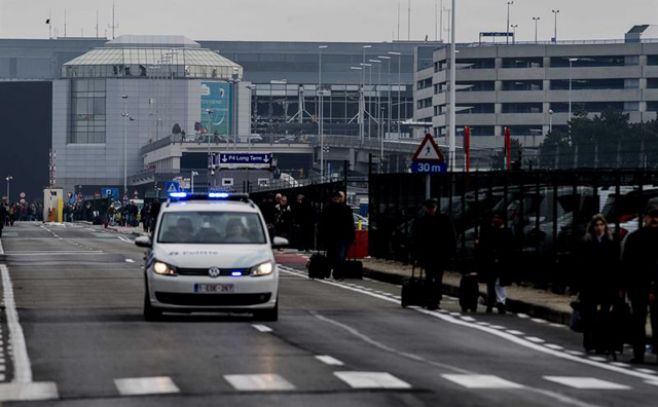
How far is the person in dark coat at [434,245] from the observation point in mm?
32062

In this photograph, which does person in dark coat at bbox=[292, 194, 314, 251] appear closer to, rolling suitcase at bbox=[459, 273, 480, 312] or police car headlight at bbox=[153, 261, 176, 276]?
rolling suitcase at bbox=[459, 273, 480, 312]

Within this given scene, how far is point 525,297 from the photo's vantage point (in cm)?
3369

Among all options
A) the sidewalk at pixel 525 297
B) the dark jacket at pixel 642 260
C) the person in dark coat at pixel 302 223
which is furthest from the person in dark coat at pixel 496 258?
the person in dark coat at pixel 302 223

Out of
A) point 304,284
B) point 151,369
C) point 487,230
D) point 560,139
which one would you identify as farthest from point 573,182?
point 560,139

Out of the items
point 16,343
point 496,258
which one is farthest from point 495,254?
point 16,343

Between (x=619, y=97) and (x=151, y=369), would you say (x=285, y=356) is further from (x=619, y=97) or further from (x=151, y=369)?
(x=619, y=97)

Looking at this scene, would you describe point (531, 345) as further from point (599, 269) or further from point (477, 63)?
point (477, 63)

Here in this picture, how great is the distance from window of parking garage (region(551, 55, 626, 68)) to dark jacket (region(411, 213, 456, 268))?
163683 millimetres

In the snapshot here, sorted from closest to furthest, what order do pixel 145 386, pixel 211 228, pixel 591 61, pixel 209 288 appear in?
pixel 145 386 < pixel 209 288 < pixel 211 228 < pixel 591 61

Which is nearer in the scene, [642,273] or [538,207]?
[642,273]

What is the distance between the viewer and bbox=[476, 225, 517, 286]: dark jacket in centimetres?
3119

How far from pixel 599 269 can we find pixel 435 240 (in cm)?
857

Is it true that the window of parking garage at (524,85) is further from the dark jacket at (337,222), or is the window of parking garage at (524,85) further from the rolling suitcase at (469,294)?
the rolling suitcase at (469,294)

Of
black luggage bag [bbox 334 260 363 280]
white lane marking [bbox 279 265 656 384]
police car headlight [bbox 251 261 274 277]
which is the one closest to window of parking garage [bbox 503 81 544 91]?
black luggage bag [bbox 334 260 363 280]
